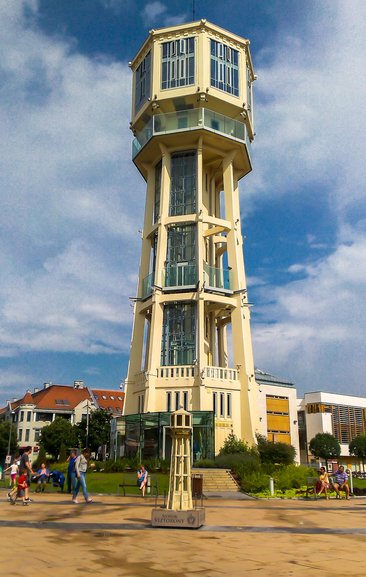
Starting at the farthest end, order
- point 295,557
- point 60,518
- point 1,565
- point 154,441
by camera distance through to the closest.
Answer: point 154,441 < point 60,518 < point 295,557 < point 1,565

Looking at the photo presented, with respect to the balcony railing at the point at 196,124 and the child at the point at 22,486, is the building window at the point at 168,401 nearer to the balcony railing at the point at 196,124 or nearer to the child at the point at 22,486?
the balcony railing at the point at 196,124

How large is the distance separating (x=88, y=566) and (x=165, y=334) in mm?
36129

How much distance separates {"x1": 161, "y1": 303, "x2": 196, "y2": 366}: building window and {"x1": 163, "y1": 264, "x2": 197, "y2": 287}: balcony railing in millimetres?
1994

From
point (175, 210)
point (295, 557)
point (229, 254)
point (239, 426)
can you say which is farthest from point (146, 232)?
point (295, 557)

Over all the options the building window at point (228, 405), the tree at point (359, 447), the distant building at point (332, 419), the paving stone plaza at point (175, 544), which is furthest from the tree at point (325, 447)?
the paving stone plaza at point (175, 544)

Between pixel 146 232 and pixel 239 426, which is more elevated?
pixel 146 232

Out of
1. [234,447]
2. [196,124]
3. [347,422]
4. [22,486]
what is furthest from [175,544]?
[347,422]

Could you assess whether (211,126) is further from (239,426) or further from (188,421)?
(188,421)

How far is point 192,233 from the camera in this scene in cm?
4616

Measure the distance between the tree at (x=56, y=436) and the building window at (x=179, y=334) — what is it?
33.2 meters

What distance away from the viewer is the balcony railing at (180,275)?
143ft

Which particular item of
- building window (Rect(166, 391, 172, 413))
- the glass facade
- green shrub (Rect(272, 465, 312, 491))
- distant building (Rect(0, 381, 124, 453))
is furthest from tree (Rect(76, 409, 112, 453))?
green shrub (Rect(272, 465, 312, 491))

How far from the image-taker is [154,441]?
38.1 metres

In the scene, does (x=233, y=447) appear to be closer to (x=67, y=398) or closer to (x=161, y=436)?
(x=161, y=436)
